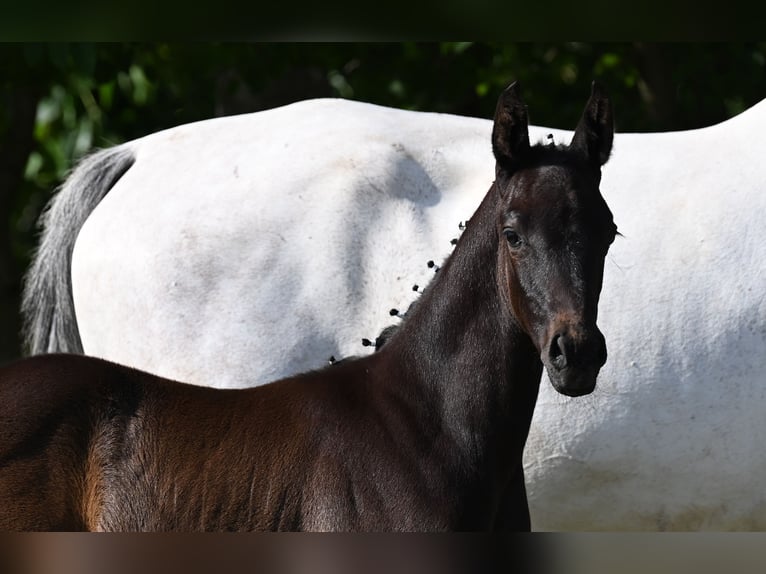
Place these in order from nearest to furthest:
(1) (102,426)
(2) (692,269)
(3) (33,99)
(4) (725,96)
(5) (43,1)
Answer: (5) (43,1) < (1) (102,426) < (2) (692,269) < (4) (725,96) < (3) (33,99)

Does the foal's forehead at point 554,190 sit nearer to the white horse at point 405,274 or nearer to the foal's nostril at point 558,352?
the foal's nostril at point 558,352

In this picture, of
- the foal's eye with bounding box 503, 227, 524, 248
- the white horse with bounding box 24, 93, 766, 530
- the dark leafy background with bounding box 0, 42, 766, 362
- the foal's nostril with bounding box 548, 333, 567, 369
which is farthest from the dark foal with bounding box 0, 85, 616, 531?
the dark leafy background with bounding box 0, 42, 766, 362

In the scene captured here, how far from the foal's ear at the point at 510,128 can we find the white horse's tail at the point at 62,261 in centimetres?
186

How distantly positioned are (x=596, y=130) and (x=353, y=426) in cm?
81


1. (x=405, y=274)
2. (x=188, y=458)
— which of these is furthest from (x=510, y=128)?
(x=405, y=274)

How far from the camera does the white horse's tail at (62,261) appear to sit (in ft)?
11.7

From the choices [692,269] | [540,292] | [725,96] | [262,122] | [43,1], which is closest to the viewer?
[43,1]

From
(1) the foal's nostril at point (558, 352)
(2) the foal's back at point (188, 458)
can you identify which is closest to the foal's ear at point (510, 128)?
(1) the foal's nostril at point (558, 352)

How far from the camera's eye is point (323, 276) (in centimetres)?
333

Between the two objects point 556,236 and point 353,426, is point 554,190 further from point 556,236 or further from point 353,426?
point 353,426

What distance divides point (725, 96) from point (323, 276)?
3.19 metres

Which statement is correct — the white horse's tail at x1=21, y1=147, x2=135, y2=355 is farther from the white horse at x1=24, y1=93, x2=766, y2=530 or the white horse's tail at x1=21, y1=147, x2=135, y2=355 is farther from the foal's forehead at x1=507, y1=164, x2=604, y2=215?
the foal's forehead at x1=507, y1=164, x2=604, y2=215

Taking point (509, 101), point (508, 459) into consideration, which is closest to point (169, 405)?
point (508, 459)

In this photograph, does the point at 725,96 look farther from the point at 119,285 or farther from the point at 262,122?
the point at 119,285
